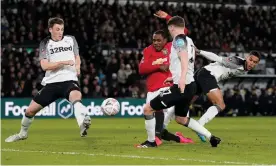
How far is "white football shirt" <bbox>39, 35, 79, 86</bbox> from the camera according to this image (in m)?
13.2

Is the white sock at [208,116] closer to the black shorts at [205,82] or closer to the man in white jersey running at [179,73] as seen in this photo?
the black shorts at [205,82]

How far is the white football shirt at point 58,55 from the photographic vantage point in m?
13.2

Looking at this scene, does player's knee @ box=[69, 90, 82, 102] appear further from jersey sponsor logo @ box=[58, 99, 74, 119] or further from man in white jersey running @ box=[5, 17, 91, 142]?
jersey sponsor logo @ box=[58, 99, 74, 119]

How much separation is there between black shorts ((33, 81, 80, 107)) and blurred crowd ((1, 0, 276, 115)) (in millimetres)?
15309

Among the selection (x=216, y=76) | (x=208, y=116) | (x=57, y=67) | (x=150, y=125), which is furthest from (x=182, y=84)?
(x=216, y=76)

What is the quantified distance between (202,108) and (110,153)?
20.1 m

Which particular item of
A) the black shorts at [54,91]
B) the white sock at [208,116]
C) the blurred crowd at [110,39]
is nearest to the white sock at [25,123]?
the black shorts at [54,91]

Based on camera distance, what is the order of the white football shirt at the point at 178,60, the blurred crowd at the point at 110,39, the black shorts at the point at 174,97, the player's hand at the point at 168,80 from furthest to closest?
1. the blurred crowd at the point at 110,39
2. the player's hand at the point at 168,80
3. the black shorts at the point at 174,97
4. the white football shirt at the point at 178,60

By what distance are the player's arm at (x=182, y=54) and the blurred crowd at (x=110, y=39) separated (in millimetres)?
17264

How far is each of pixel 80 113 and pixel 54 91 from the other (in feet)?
2.70

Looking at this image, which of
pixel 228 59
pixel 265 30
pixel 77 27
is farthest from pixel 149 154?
pixel 265 30

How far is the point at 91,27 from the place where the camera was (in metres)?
33.8

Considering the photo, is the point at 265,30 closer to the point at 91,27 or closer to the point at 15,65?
the point at 91,27

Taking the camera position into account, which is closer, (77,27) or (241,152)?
(241,152)
